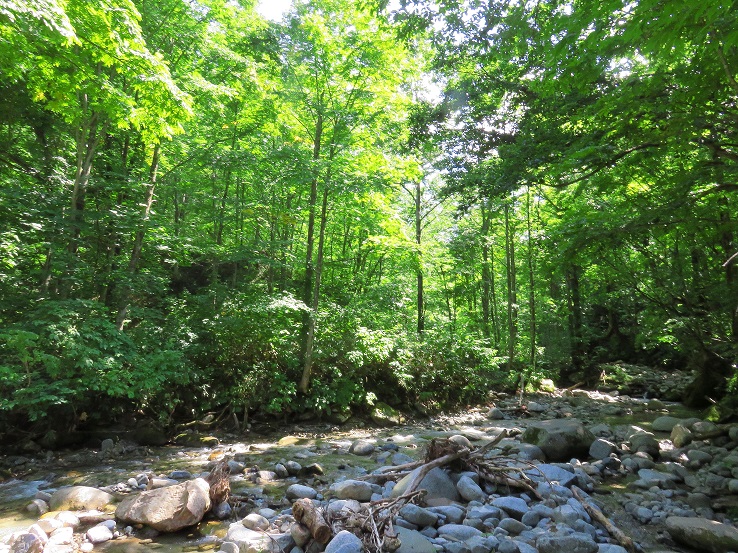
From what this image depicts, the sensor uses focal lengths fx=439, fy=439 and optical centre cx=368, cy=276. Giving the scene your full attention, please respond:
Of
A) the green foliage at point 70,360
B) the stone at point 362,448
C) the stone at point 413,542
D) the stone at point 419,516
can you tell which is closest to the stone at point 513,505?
the stone at point 419,516

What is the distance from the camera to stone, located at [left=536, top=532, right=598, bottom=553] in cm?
388

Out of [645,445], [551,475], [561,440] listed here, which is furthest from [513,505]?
[645,445]

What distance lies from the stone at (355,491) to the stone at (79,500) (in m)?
2.75

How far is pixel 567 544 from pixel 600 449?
4131 mm

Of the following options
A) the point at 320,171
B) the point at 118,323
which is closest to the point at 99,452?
the point at 118,323

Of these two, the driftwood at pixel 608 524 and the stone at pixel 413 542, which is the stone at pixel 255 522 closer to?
the stone at pixel 413 542

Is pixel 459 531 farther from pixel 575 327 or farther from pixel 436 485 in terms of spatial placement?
pixel 575 327

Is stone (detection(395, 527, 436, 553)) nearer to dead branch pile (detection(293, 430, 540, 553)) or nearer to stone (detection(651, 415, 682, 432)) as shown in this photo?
dead branch pile (detection(293, 430, 540, 553))

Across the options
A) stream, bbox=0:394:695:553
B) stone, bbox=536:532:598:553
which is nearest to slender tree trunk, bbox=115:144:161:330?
stream, bbox=0:394:695:553

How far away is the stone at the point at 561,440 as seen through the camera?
A: 734 centimetres

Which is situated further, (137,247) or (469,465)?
(137,247)

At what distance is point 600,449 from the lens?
7402 mm

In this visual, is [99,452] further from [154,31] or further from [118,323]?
[154,31]

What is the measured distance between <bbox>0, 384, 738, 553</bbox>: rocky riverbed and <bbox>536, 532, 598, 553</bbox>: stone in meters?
0.01
